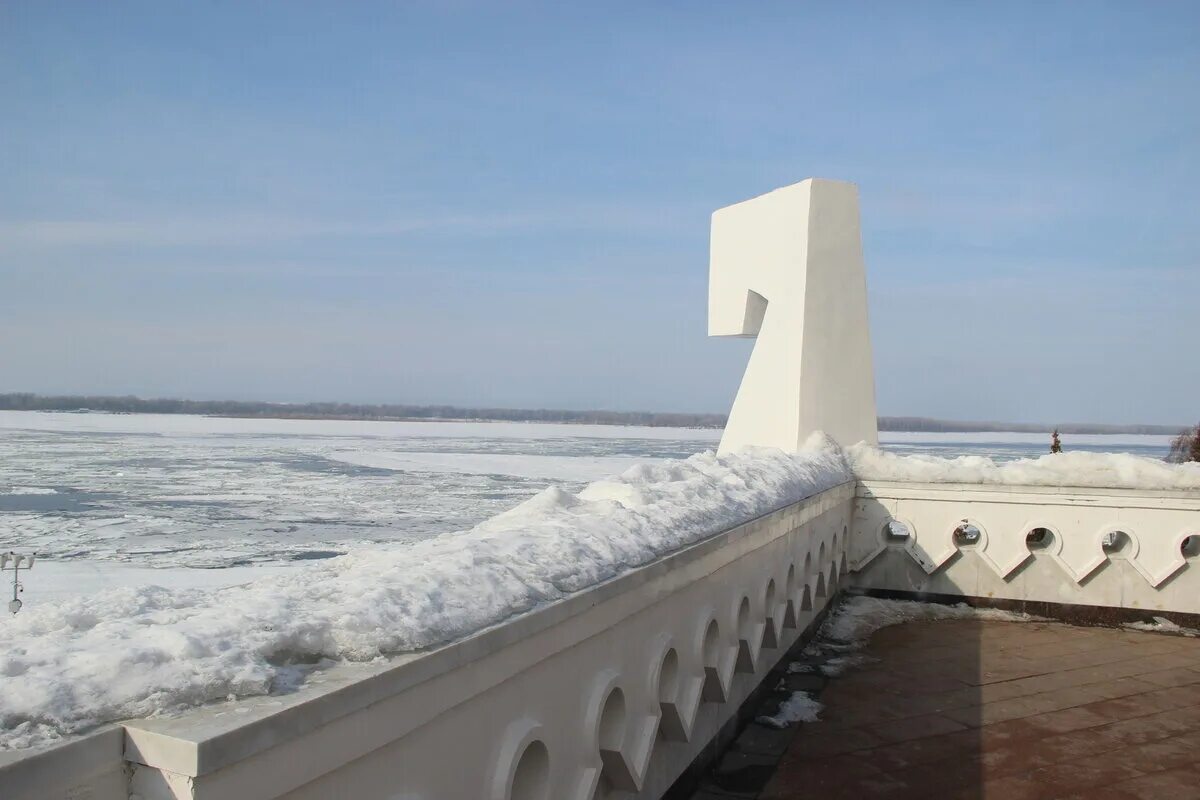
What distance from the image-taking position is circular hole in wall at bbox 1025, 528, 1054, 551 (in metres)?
6.54

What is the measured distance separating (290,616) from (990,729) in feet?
11.7

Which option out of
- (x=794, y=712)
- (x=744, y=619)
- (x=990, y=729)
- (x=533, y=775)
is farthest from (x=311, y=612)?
(x=990, y=729)

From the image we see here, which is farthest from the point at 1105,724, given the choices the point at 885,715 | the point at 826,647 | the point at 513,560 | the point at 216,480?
the point at 216,480

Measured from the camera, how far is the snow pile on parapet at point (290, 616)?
3.92ft

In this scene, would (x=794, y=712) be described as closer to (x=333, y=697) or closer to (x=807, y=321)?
(x=333, y=697)

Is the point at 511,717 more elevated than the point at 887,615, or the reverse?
the point at 511,717

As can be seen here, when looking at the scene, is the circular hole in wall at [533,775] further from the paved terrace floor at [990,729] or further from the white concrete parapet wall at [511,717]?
the paved terrace floor at [990,729]

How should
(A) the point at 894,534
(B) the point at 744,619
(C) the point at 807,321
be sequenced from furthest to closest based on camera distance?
(C) the point at 807,321, (A) the point at 894,534, (B) the point at 744,619

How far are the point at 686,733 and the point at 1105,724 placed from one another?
2336 millimetres

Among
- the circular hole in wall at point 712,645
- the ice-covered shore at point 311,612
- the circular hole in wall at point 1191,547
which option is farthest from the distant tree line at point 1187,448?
the ice-covered shore at point 311,612

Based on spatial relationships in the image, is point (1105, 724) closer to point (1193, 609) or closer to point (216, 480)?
point (1193, 609)

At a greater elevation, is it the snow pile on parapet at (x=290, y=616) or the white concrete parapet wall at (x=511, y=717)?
the snow pile on parapet at (x=290, y=616)

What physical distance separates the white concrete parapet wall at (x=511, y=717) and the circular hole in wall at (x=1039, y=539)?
3214 millimetres

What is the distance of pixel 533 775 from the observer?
2.16 meters
